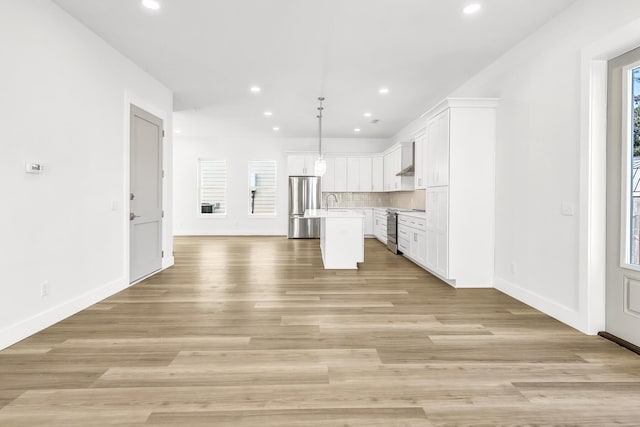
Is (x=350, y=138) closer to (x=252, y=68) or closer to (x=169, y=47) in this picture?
(x=252, y=68)

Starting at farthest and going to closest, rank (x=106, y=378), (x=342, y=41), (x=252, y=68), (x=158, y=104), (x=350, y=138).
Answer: (x=350, y=138) < (x=158, y=104) < (x=252, y=68) < (x=342, y=41) < (x=106, y=378)

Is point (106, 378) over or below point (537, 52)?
below

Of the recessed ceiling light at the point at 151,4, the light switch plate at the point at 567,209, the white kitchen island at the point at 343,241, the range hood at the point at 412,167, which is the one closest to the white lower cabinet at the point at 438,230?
the white kitchen island at the point at 343,241

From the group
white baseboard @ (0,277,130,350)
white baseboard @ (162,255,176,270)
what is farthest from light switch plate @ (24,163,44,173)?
white baseboard @ (162,255,176,270)

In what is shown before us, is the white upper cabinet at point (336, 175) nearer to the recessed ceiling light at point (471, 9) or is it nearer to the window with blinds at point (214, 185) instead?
the window with blinds at point (214, 185)

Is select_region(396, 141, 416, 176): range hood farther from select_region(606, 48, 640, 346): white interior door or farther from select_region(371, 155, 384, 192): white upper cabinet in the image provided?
select_region(606, 48, 640, 346): white interior door

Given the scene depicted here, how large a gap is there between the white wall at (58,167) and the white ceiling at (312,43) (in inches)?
16.2

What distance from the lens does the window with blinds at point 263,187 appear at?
9.89m

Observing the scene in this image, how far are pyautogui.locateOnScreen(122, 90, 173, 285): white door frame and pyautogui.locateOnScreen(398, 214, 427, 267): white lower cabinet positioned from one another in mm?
4119

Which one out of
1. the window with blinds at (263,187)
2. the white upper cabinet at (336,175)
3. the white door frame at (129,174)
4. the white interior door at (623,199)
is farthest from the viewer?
the window with blinds at (263,187)

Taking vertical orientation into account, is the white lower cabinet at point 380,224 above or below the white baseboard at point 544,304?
above

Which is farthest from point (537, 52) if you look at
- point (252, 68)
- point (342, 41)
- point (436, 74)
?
point (252, 68)

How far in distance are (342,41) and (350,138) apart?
239 inches

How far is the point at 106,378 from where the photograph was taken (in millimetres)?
2086
